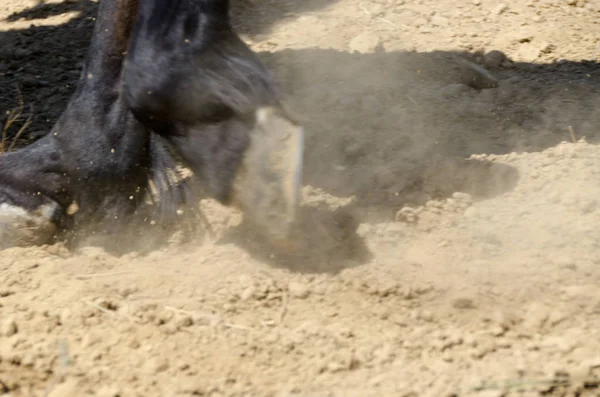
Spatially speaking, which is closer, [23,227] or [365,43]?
[23,227]

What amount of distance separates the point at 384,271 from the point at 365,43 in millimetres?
1890

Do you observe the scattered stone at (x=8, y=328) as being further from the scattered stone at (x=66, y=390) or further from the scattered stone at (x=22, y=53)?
the scattered stone at (x=22, y=53)

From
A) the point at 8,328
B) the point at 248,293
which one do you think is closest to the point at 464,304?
the point at 248,293

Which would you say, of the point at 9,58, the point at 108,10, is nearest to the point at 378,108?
the point at 108,10

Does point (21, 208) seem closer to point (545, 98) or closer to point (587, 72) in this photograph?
point (545, 98)

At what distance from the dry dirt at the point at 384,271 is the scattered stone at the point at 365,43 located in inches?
5.3

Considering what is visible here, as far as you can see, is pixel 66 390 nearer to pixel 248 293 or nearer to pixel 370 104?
pixel 248 293

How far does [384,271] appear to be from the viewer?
7.71 ft

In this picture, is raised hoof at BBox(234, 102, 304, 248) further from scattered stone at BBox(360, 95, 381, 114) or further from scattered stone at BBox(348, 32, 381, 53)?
scattered stone at BBox(348, 32, 381, 53)

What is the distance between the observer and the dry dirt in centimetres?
195

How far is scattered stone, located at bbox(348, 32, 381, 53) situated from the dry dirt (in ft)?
0.45

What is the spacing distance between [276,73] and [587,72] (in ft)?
4.53

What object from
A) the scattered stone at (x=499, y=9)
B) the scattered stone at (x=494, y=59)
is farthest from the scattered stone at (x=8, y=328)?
the scattered stone at (x=499, y=9)

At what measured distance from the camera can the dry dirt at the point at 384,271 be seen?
6.41 ft
